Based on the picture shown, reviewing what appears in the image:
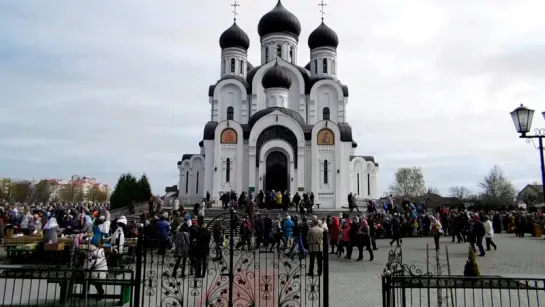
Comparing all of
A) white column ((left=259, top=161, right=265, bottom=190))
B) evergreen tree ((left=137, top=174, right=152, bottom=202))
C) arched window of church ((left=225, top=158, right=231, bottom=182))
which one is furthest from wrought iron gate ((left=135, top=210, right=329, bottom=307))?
evergreen tree ((left=137, top=174, right=152, bottom=202))

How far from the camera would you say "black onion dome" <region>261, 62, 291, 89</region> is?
3756 cm

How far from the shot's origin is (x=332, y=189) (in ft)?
114

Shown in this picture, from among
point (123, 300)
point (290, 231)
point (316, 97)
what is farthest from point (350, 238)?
point (316, 97)

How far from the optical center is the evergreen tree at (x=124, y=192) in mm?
40688

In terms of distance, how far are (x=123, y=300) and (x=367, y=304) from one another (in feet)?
15.8

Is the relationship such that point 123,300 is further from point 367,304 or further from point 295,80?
point 295,80

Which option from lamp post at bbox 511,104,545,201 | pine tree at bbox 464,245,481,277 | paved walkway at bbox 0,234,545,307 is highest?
lamp post at bbox 511,104,545,201

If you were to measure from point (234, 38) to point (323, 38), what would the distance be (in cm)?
862

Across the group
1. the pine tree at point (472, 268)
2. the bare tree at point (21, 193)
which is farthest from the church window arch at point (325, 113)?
the bare tree at point (21, 193)

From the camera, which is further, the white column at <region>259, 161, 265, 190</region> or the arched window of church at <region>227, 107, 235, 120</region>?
the arched window of church at <region>227, 107, 235, 120</region>

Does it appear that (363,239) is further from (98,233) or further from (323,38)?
(323,38)

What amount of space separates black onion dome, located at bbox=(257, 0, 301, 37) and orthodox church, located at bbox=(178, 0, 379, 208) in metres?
0.10

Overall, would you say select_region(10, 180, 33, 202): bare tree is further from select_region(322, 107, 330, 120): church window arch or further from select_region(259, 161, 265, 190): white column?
select_region(259, 161, 265, 190): white column

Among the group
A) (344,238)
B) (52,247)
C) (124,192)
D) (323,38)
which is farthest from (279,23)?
(52,247)
